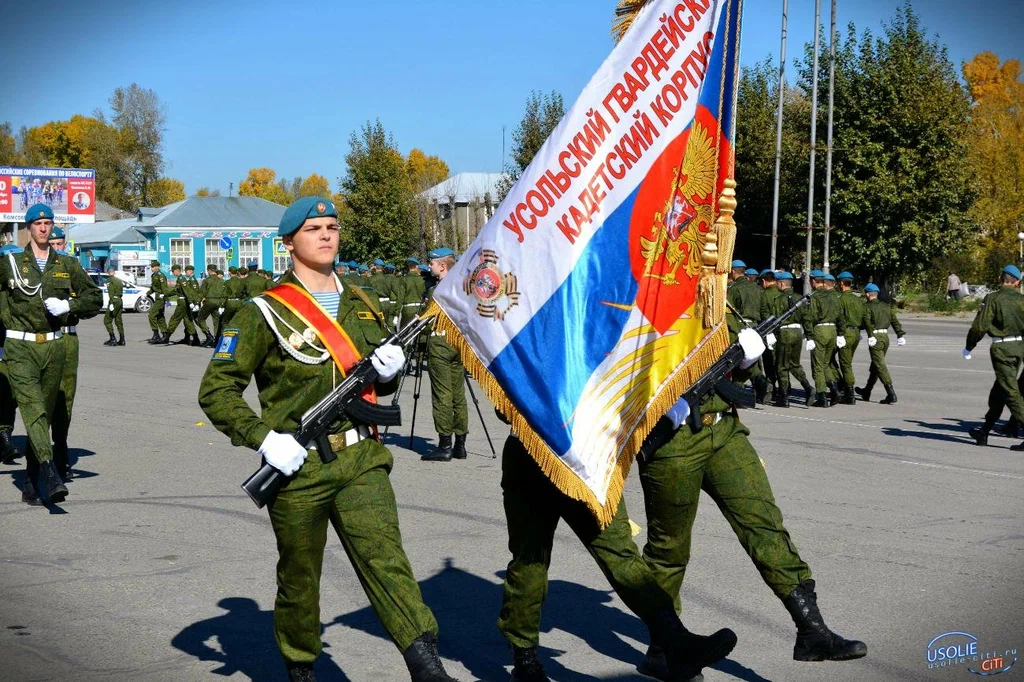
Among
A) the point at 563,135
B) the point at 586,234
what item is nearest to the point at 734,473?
the point at 586,234

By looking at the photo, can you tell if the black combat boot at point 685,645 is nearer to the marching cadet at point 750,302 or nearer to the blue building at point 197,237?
the marching cadet at point 750,302

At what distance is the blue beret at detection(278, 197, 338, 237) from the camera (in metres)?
4.91

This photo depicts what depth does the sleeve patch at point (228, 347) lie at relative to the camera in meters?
4.79

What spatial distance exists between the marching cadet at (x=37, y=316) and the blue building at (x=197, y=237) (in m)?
73.6

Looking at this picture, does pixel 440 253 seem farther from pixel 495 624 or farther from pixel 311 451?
pixel 311 451

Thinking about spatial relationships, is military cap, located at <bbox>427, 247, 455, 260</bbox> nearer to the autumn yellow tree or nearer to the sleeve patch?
the sleeve patch

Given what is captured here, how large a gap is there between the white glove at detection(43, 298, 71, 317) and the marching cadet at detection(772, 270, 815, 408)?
10300 mm

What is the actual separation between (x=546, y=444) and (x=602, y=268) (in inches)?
30.1

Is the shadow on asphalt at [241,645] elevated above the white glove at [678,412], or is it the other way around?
the white glove at [678,412]

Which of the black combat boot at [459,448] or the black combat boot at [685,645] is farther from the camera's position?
the black combat boot at [459,448]

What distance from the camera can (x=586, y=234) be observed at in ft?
16.4

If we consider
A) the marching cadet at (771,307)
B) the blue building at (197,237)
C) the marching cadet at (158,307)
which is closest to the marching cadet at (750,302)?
the marching cadet at (771,307)

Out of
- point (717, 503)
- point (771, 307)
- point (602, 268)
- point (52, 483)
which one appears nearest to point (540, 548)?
point (717, 503)

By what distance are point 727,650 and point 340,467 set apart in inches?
70.0
